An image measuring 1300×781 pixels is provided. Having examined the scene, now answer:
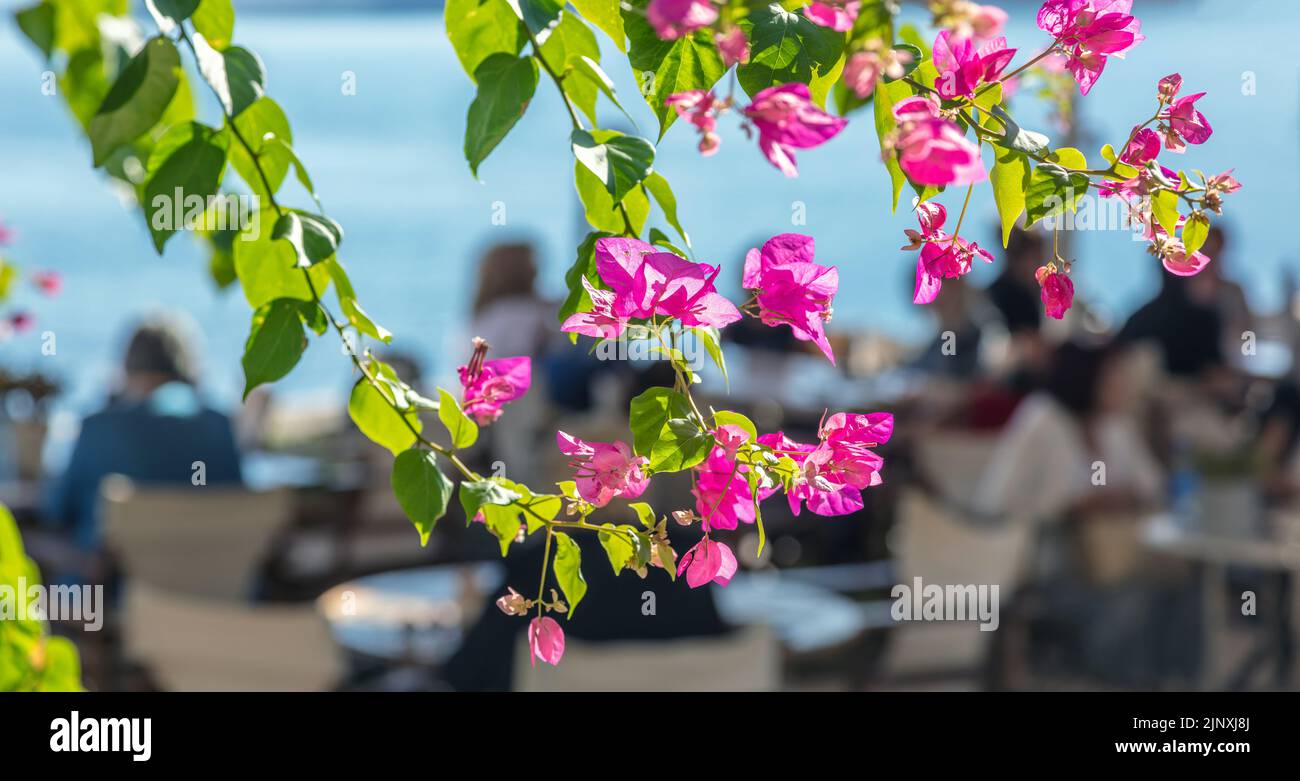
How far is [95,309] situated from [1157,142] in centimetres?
3693

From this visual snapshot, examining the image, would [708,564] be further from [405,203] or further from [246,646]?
[405,203]

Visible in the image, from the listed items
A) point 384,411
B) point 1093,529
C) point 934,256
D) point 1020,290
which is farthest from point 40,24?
point 1020,290

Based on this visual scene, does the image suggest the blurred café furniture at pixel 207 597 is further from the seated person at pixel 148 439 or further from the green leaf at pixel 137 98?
the green leaf at pixel 137 98

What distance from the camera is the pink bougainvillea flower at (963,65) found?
522 millimetres

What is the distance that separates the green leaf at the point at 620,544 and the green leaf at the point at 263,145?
0.26m

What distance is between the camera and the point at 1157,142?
543 mm

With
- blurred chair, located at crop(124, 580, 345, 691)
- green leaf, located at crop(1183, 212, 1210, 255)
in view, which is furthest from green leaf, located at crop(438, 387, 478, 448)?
blurred chair, located at crop(124, 580, 345, 691)

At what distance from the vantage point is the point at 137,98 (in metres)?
0.62

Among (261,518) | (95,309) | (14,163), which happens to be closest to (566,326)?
(261,518)

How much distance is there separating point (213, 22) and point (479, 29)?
0.17 meters

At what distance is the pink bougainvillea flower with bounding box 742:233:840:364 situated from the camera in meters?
0.54

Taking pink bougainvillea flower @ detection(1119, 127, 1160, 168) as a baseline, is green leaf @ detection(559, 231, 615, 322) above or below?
below

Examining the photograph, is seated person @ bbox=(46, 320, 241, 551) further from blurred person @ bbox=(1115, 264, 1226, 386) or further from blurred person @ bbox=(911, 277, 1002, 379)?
blurred person @ bbox=(1115, 264, 1226, 386)
